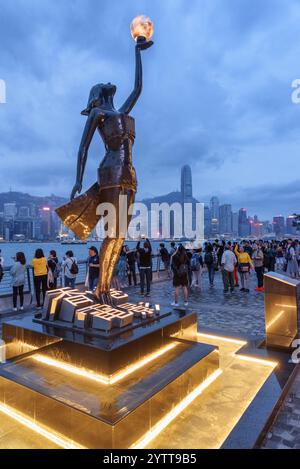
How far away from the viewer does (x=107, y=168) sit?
4.55 metres

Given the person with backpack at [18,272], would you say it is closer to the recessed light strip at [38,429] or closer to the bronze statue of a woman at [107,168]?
the bronze statue of a woman at [107,168]

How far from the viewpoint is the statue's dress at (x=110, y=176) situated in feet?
14.9

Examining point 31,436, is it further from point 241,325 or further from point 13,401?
point 241,325

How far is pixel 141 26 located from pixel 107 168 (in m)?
2.26

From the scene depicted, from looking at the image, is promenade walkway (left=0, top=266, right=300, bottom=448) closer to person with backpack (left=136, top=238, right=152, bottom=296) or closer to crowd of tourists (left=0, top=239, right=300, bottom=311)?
crowd of tourists (left=0, top=239, right=300, bottom=311)

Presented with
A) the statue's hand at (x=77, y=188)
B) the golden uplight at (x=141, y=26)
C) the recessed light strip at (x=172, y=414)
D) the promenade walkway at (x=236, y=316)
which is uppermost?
the golden uplight at (x=141, y=26)

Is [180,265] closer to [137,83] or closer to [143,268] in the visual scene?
[143,268]

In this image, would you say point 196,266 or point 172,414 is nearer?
point 172,414

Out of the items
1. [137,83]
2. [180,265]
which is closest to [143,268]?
[180,265]

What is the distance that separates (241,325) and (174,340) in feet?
9.55

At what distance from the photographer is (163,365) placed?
12.2 feet

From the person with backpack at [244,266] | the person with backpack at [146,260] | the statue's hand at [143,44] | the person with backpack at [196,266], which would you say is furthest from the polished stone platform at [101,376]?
the person with backpack at [196,266]

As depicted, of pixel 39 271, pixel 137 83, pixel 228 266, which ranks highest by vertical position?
pixel 137 83

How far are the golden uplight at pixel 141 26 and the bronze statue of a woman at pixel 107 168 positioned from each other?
84 mm
